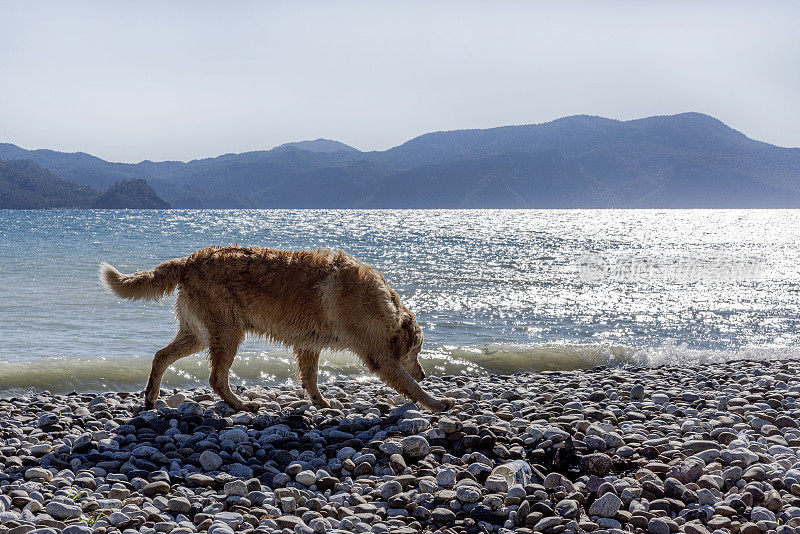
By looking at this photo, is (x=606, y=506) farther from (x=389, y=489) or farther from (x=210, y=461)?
(x=210, y=461)

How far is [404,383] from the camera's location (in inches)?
244

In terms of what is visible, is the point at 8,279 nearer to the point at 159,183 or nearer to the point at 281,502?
the point at 281,502

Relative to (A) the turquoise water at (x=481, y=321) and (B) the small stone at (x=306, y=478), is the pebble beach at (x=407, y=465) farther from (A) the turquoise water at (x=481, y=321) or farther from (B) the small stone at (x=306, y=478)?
(A) the turquoise water at (x=481, y=321)

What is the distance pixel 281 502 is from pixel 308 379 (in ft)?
8.98

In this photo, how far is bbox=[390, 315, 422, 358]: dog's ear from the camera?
6305mm

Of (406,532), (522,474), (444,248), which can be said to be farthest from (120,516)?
(444,248)

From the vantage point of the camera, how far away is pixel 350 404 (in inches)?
262

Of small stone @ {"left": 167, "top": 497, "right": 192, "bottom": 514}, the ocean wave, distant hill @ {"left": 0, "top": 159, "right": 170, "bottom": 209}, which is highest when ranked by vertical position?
distant hill @ {"left": 0, "top": 159, "right": 170, "bottom": 209}

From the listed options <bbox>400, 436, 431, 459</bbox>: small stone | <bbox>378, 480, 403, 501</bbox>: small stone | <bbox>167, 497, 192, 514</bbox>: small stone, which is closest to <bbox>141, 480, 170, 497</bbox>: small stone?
<bbox>167, 497, 192, 514</bbox>: small stone

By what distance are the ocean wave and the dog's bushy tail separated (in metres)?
2.82

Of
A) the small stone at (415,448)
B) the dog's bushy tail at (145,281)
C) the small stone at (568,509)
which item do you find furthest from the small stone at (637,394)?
the dog's bushy tail at (145,281)

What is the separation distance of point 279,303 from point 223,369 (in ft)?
2.92

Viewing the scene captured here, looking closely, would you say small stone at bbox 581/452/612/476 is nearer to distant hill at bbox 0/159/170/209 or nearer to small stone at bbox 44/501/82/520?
small stone at bbox 44/501/82/520

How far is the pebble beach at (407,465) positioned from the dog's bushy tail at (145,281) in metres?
1.20
